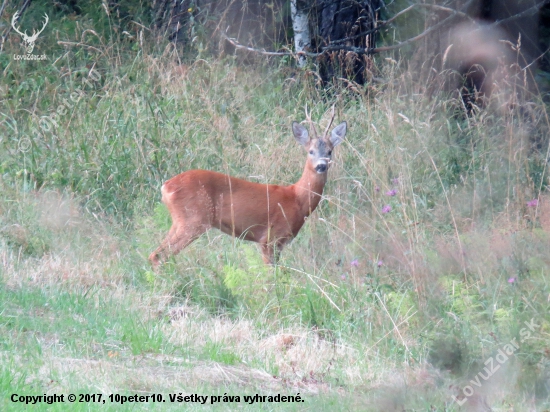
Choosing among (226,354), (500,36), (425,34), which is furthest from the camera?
(500,36)

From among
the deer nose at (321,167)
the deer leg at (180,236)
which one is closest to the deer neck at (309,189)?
the deer nose at (321,167)

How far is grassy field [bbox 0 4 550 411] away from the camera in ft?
12.8

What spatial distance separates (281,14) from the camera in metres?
11.2

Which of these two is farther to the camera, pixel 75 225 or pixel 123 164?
pixel 123 164

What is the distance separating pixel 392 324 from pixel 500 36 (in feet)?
21.4

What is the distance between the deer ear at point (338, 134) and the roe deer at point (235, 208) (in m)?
0.31

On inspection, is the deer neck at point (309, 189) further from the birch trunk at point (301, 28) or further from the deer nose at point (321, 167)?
the birch trunk at point (301, 28)

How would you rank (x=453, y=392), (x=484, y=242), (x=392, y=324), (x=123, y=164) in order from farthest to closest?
(x=123, y=164) < (x=484, y=242) < (x=392, y=324) < (x=453, y=392)

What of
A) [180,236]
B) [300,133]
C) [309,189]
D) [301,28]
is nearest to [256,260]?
[180,236]

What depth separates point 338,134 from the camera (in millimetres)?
7496

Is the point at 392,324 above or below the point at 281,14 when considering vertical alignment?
below

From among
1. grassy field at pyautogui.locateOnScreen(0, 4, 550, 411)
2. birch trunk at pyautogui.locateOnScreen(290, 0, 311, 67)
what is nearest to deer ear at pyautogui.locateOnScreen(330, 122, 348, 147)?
grassy field at pyautogui.locateOnScreen(0, 4, 550, 411)

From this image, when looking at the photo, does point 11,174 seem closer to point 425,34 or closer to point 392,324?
point 392,324

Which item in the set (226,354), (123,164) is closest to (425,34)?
(123,164)
